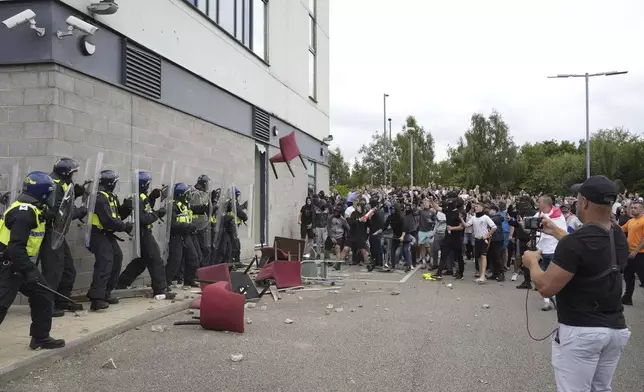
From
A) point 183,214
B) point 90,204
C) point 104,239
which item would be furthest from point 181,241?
point 90,204

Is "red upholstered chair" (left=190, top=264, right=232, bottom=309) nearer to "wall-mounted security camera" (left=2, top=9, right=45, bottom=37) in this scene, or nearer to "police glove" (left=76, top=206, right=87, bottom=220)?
"police glove" (left=76, top=206, right=87, bottom=220)

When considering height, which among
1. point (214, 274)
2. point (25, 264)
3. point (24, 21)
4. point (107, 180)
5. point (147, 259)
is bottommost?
point (214, 274)

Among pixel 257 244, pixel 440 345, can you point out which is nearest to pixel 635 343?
pixel 440 345

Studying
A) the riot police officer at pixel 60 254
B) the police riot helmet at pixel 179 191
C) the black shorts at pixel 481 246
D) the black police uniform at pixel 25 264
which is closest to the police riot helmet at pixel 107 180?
the riot police officer at pixel 60 254

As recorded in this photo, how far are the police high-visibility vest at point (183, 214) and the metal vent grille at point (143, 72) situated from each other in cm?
233

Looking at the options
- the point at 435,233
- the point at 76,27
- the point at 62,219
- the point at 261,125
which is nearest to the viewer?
the point at 62,219

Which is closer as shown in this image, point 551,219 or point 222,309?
point 222,309

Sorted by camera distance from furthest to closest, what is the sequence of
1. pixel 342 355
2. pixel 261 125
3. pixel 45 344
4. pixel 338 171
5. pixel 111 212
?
pixel 338 171 < pixel 261 125 < pixel 111 212 < pixel 342 355 < pixel 45 344

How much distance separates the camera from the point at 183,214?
9.71 meters

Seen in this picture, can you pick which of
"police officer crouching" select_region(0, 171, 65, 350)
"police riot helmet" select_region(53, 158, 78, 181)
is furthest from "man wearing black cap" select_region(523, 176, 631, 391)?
"police riot helmet" select_region(53, 158, 78, 181)

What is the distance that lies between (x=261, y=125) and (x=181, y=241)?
7444 mm

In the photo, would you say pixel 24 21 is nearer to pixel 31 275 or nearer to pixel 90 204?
pixel 90 204

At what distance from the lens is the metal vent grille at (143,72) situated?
32.4 ft

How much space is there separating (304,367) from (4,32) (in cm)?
671
